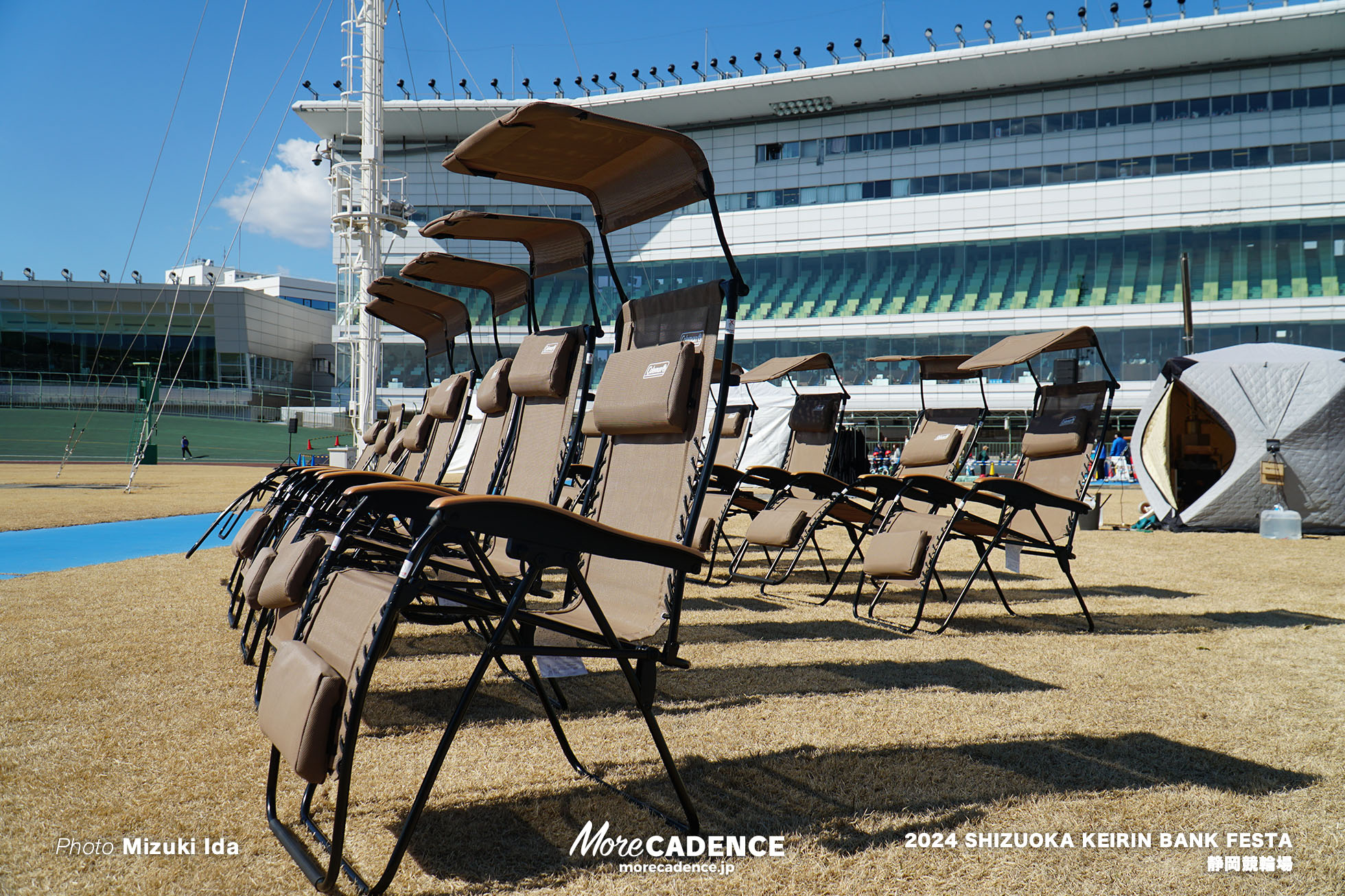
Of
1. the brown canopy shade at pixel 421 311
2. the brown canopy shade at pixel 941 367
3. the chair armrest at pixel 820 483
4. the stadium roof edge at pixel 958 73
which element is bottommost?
the chair armrest at pixel 820 483

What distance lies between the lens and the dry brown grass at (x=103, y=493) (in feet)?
30.6

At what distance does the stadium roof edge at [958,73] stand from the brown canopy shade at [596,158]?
2561 centimetres

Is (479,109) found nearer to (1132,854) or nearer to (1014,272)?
(1014,272)

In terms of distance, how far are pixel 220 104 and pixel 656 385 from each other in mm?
15511

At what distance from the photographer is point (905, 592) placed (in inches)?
223

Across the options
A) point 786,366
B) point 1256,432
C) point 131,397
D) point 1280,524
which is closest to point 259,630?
point 786,366

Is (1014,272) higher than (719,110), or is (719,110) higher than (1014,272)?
(719,110)

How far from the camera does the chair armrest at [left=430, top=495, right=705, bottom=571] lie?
1532mm

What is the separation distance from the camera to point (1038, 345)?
568cm

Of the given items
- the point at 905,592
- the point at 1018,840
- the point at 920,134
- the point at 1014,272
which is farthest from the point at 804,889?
the point at 920,134

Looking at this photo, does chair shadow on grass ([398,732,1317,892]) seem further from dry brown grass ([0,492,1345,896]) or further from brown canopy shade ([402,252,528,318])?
brown canopy shade ([402,252,528,318])

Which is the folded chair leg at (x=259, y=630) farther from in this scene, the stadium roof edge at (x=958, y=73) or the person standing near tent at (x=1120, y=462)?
the stadium roof edge at (x=958, y=73)

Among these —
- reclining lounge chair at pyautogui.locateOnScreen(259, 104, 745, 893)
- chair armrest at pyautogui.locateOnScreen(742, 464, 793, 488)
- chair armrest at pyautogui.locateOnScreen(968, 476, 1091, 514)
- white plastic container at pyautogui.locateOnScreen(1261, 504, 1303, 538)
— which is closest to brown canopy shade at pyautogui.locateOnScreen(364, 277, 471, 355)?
chair armrest at pyautogui.locateOnScreen(742, 464, 793, 488)

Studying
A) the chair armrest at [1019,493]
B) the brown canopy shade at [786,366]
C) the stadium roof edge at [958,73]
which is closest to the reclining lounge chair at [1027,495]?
the chair armrest at [1019,493]
